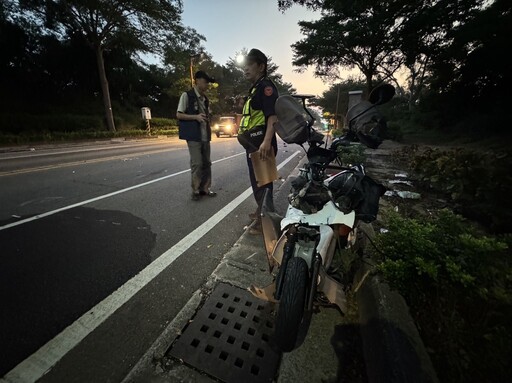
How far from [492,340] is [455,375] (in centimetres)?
26

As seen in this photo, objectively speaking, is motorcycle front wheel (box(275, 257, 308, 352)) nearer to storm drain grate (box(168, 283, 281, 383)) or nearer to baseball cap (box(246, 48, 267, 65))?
storm drain grate (box(168, 283, 281, 383))

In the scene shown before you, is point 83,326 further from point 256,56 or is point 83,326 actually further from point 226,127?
point 226,127

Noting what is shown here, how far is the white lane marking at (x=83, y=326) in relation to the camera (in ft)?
4.79

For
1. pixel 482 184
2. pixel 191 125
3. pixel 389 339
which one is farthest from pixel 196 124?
pixel 482 184

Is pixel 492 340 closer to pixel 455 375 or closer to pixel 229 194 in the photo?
pixel 455 375

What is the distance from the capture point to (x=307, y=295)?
1562 millimetres

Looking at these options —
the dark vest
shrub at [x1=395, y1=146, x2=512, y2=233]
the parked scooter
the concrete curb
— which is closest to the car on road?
the dark vest

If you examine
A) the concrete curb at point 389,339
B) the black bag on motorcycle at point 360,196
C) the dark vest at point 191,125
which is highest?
the dark vest at point 191,125

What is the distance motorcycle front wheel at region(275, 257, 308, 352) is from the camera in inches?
57.4

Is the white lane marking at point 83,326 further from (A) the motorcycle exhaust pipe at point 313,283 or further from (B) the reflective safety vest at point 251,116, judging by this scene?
(B) the reflective safety vest at point 251,116

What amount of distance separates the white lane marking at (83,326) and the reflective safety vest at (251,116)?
1.71m

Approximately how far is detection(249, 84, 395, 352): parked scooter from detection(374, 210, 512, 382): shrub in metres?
0.39

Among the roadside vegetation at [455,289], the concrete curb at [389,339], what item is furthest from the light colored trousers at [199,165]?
the concrete curb at [389,339]

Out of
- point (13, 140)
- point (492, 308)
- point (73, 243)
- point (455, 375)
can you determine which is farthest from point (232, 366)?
point (13, 140)
